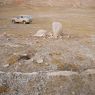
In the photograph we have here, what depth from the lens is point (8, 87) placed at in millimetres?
13789

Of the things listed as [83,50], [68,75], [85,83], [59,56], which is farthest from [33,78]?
[83,50]

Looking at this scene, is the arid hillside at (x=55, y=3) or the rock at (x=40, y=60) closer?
the rock at (x=40, y=60)

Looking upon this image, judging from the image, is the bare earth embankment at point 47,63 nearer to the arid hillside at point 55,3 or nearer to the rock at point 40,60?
the rock at point 40,60

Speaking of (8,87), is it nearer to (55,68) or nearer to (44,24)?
(55,68)

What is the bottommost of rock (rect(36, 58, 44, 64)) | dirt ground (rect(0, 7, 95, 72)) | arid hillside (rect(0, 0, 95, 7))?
arid hillside (rect(0, 0, 95, 7))

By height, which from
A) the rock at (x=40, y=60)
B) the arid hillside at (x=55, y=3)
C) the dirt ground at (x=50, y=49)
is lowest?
the arid hillside at (x=55, y=3)

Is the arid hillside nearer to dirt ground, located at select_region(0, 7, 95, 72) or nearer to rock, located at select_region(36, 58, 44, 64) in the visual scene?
dirt ground, located at select_region(0, 7, 95, 72)

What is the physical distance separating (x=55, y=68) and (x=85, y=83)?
254cm

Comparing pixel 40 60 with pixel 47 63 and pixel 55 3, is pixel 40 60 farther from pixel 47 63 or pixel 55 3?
pixel 55 3

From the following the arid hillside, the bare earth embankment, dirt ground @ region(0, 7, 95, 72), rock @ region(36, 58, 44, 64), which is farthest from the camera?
the arid hillside

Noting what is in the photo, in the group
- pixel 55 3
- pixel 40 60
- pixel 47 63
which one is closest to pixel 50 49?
pixel 40 60

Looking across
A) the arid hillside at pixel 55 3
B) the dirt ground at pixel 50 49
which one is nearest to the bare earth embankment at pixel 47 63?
the dirt ground at pixel 50 49

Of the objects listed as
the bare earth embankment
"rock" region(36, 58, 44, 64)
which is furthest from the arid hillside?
"rock" region(36, 58, 44, 64)

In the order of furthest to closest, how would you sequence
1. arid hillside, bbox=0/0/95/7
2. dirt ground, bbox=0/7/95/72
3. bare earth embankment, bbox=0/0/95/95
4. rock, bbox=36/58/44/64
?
arid hillside, bbox=0/0/95/7 < rock, bbox=36/58/44/64 < dirt ground, bbox=0/7/95/72 < bare earth embankment, bbox=0/0/95/95
